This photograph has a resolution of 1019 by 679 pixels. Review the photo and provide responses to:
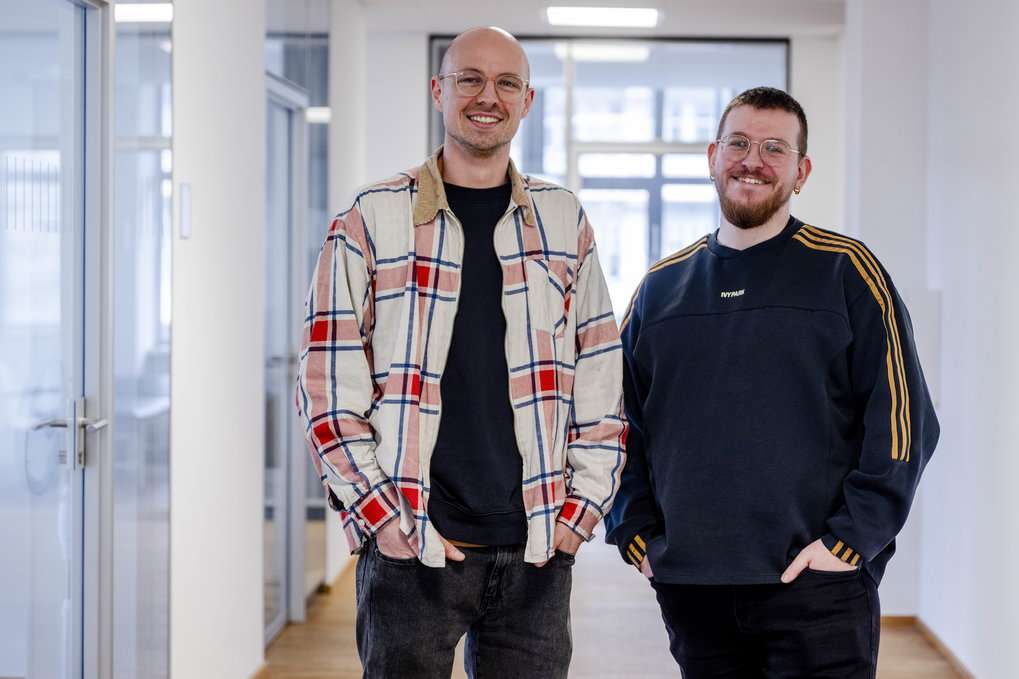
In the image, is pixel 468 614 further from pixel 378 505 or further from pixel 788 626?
pixel 788 626

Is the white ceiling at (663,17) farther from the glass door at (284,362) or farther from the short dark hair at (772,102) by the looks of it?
the short dark hair at (772,102)

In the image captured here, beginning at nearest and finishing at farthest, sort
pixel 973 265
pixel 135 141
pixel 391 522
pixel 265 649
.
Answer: pixel 391 522
pixel 135 141
pixel 973 265
pixel 265 649

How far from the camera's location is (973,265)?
337 cm

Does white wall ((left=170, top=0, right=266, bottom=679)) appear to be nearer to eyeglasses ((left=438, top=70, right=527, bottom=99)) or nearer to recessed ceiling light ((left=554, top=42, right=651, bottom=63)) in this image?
eyeglasses ((left=438, top=70, right=527, bottom=99))

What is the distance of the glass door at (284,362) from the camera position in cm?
390

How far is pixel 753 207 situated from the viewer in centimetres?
176

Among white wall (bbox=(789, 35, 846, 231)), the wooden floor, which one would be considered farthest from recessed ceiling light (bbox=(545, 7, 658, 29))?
the wooden floor

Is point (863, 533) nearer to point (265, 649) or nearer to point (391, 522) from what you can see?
point (391, 522)

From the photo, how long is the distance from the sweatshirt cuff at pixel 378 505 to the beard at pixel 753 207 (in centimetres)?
79

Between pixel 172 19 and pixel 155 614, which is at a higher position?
pixel 172 19

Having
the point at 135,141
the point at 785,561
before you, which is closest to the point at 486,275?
the point at 785,561

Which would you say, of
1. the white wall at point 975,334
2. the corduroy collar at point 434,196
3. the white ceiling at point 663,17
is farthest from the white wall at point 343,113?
the corduroy collar at point 434,196

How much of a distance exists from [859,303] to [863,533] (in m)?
0.39

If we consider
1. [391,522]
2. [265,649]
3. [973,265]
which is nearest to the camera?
[391,522]
